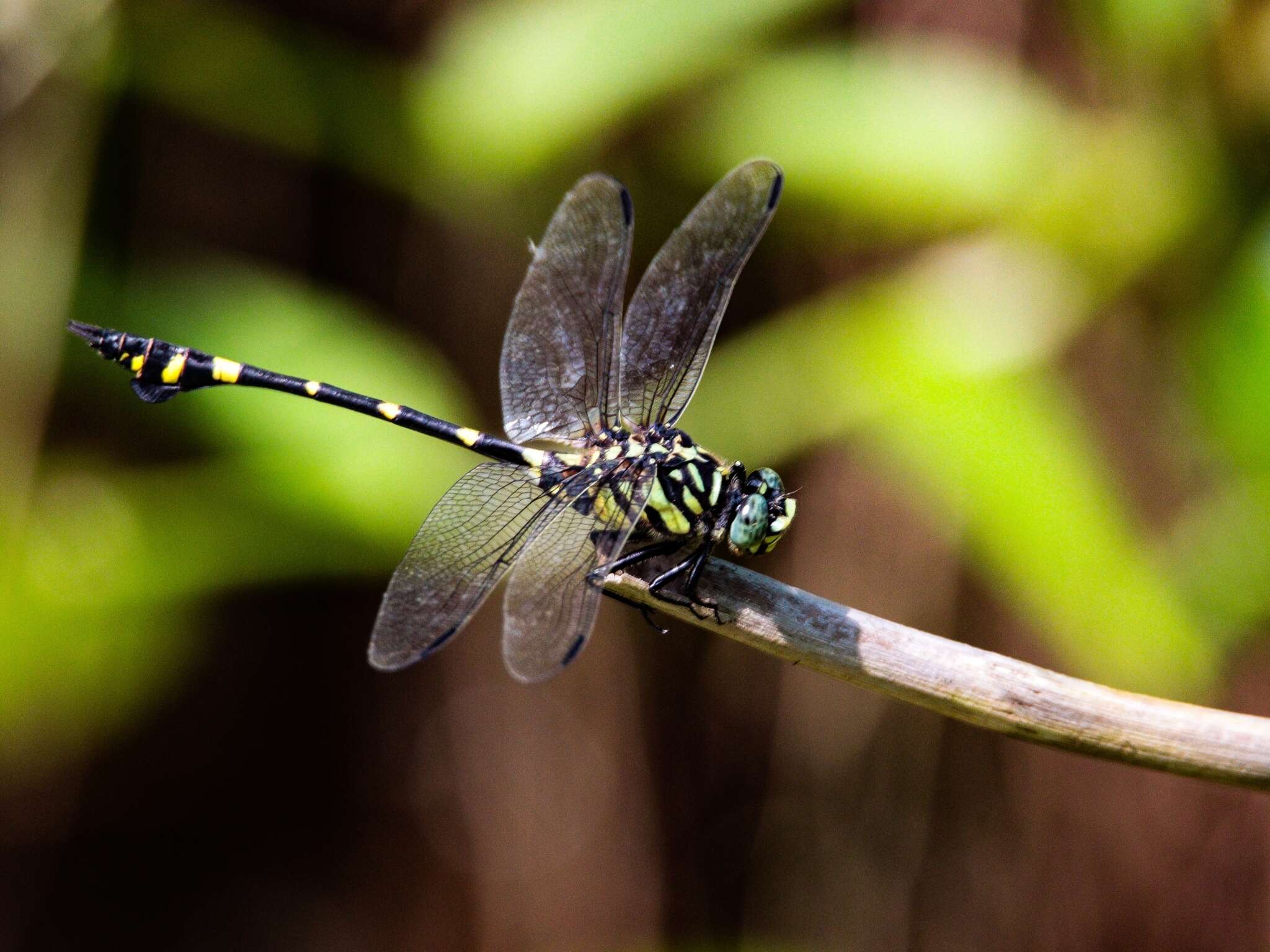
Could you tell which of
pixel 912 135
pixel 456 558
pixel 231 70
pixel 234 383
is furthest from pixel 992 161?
pixel 231 70

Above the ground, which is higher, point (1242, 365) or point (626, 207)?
point (626, 207)

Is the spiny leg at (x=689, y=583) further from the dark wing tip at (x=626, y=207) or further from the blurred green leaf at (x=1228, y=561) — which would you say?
the blurred green leaf at (x=1228, y=561)

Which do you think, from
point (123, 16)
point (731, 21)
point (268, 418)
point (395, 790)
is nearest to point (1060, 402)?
point (731, 21)

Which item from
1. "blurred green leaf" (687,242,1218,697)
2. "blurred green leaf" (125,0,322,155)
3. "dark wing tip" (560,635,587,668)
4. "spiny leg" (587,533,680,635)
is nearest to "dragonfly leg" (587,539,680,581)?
"spiny leg" (587,533,680,635)

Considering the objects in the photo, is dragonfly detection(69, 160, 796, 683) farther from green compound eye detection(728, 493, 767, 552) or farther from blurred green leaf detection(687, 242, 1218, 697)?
blurred green leaf detection(687, 242, 1218, 697)

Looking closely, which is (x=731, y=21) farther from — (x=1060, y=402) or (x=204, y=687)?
(x=204, y=687)

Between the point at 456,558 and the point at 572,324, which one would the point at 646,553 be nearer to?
the point at 456,558
